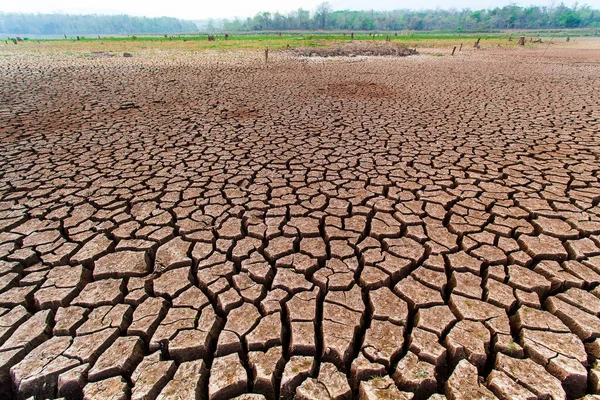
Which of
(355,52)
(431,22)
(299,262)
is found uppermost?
(431,22)

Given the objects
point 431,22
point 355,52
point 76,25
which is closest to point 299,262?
point 355,52

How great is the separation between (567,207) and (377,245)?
1.97 metres

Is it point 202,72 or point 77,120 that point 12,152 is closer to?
point 77,120

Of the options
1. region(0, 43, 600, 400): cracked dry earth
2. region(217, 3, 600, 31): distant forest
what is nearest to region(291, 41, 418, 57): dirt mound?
region(0, 43, 600, 400): cracked dry earth

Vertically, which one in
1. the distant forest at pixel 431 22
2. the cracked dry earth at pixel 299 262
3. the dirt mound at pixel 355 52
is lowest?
the cracked dry earth at pixel 299 262

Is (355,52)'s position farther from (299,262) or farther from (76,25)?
(76,25)

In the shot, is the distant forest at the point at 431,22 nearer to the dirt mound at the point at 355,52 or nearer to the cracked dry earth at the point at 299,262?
the dirt mound at the point at 355,52

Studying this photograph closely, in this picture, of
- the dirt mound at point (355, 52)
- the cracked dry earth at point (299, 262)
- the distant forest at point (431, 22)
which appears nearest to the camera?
the cracked dry earth at point (299, 262)

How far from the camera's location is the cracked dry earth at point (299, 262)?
1.66 meters

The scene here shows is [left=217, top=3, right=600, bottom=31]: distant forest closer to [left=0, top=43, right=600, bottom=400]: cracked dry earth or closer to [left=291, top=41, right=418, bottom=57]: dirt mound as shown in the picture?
[left=291, top=41, right=418, bottom=57]: dirt mound

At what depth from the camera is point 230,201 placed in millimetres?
3244

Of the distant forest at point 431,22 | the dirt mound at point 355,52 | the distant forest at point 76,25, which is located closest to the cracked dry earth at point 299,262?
the dirt mound at point 355,52

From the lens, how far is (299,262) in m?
2.41

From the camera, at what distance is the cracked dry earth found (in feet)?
5.45
